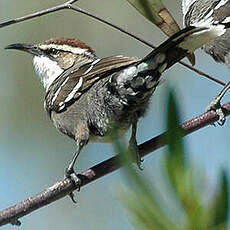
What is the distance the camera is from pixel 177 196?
1.11ft

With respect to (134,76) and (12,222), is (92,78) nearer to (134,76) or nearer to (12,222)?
(134,76)

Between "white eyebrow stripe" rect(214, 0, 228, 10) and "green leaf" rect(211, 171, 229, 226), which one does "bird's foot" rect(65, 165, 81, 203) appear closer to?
"white eyebrow stripe" rect(214, 0, 228, 10)

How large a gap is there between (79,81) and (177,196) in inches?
85.5

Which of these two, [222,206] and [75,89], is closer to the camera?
[222,206]

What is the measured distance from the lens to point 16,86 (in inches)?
189

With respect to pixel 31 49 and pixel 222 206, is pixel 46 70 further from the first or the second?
pixel 222 206

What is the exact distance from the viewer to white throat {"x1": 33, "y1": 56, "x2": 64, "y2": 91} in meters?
3.20

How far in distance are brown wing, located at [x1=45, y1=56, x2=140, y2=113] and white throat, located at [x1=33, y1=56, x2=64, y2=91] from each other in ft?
1.09

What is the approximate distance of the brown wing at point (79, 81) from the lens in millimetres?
2195

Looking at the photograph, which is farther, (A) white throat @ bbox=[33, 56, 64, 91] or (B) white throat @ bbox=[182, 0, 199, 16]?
(A) white throat @ bbox=[33, 56, 64, 91]

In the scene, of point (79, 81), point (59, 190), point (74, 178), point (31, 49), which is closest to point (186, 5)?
point (79, 81)

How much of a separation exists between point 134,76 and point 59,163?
238 centimetres

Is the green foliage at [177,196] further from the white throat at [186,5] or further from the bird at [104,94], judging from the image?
the white throat at [186,5]

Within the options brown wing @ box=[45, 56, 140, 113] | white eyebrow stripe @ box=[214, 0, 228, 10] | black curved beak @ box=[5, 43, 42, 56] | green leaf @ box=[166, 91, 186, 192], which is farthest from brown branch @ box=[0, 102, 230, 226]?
black curved beak @ box=[5, 43, 42, 56]
